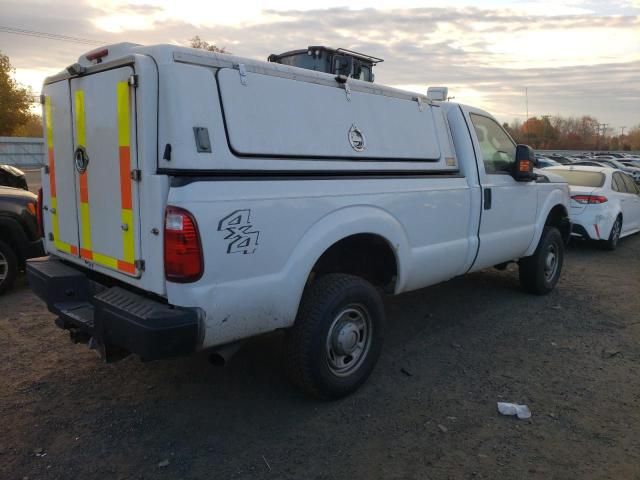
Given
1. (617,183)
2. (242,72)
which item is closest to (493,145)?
(242,72)

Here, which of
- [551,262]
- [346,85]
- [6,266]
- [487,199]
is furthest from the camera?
[551,262]

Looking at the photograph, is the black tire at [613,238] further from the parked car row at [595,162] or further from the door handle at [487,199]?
the door handle at [487,199]

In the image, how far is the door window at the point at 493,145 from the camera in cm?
516

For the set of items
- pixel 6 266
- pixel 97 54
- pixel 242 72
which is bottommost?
pixel 6 266

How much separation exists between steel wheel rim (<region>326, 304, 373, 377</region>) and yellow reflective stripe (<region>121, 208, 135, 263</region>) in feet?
4.34

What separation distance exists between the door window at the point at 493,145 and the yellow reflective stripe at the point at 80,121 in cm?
336

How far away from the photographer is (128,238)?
3.15 m

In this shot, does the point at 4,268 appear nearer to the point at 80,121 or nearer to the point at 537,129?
the point at 80,121

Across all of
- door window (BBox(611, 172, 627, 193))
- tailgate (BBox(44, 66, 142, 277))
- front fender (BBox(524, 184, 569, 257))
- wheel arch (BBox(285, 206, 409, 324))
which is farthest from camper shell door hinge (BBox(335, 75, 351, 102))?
door window (BBox(611, 172, 627, 193))

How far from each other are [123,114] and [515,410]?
3.11 meters

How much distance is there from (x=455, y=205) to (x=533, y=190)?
1.68 meters

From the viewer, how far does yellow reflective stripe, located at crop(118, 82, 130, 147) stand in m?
3.04

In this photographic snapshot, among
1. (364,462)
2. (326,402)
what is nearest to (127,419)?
(326,402)

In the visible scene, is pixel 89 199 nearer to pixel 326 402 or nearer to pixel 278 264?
pixel 278 264
